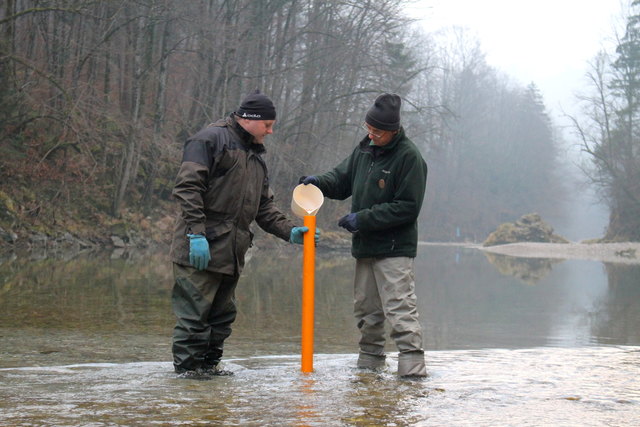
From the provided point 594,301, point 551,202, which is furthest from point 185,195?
point 551,202

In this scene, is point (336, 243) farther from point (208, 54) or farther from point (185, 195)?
point (185, 195)

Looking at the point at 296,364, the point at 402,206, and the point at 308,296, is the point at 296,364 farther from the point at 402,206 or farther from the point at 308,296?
A: the point at 402,206

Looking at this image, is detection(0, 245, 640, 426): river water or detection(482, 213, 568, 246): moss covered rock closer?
detection(0, 245, 640, 426): river water

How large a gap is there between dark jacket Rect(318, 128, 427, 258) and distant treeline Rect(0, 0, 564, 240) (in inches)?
534

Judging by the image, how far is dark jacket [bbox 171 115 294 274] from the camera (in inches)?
190

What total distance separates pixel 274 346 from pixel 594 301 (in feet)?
24.2

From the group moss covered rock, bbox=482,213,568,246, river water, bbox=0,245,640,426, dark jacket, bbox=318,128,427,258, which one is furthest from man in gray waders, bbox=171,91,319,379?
moss covered rock, bbox=482,213,568,246

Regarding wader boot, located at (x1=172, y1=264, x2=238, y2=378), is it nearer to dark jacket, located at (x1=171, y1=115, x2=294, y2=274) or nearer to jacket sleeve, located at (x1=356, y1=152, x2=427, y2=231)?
dark jacket, located at (x1=171, y1=115, x2=294, y2=274)

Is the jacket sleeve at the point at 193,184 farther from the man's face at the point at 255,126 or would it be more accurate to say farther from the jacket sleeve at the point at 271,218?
the jacket sleeve at the point at 271,218

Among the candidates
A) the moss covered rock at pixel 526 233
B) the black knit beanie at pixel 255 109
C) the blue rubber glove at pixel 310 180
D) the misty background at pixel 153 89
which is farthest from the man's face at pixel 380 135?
the moss covered rock at pixel 526 233

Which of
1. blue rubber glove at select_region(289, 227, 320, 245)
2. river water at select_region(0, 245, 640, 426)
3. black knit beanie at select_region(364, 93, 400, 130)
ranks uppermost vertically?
black knit beanie at select_region(364, 93, 400, 130)

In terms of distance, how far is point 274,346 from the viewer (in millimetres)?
6879

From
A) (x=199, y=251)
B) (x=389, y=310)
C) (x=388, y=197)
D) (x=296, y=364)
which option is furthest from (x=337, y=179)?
(x=199, y=251)

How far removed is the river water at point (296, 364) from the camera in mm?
3910
